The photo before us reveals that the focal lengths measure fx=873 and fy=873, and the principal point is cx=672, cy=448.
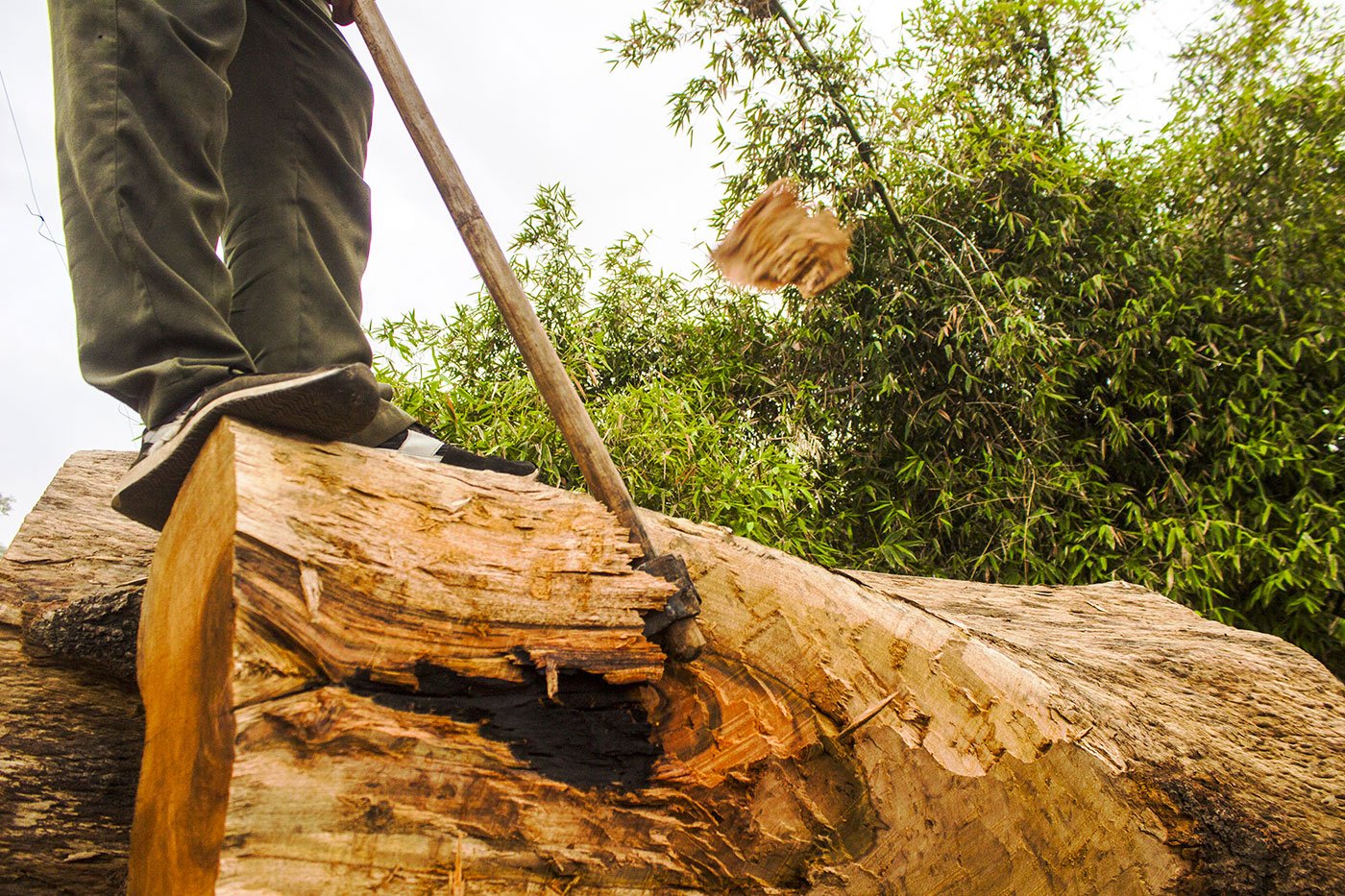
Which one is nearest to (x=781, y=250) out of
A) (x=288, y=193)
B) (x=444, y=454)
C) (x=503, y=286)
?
(x=503, y=286)

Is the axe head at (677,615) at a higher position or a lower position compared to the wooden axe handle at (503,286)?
lower

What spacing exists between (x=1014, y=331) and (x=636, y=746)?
2.01 meters

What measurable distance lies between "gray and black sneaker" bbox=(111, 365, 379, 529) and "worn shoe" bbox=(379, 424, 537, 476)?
0.32 m

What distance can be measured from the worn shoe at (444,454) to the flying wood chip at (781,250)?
66 cm

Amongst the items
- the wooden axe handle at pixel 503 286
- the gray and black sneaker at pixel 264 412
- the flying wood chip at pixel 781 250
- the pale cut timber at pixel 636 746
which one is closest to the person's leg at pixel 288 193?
the wooden axe handle at pixel 503 286

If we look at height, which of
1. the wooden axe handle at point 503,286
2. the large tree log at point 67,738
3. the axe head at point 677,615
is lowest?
the large tree log at point 67,738

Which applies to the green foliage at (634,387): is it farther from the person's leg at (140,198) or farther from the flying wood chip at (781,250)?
the person's leg at (140,198)

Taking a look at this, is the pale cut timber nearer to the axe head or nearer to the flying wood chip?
the axe head

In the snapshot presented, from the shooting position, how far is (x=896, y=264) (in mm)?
2881

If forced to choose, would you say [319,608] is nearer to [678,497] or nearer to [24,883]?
[24,883]

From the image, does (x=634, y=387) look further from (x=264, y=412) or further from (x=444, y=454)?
(x=264, y=412)

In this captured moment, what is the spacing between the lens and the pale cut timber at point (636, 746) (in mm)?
824

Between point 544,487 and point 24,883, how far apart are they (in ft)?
2.87

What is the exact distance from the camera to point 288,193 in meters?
1.47
